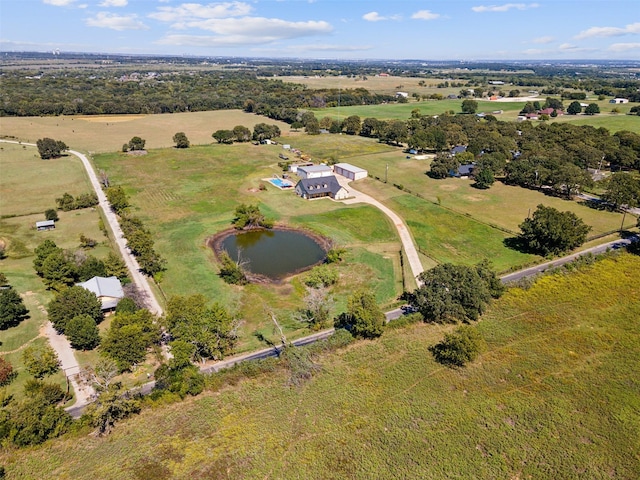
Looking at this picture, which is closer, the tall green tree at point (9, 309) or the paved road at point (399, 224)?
the tall green tree at point (9, 309)

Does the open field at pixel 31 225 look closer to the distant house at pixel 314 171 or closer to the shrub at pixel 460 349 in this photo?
the shrub at pixel 460 349

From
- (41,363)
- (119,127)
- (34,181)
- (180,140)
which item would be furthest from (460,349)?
(119,127)

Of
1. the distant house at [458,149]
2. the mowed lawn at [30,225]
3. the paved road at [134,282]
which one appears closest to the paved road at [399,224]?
the paved road at [134,282]

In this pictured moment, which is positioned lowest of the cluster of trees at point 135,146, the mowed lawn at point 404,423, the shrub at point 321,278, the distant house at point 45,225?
the mowed lawn at point 404,423

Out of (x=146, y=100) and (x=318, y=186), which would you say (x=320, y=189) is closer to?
(x=318, y=186)

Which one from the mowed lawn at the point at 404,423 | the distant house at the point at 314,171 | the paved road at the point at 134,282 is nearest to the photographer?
the mowed lawn at the point at 404,423

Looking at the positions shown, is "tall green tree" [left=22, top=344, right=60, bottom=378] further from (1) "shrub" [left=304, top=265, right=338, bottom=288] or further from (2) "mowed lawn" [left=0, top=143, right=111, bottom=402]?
(1) "shrub" [left=304, top=265, right=338, bottom=288]

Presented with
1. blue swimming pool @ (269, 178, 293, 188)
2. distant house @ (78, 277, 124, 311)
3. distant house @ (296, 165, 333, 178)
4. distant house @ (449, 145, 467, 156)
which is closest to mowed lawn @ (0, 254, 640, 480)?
distant house @ (78, 277, 124, 311)
